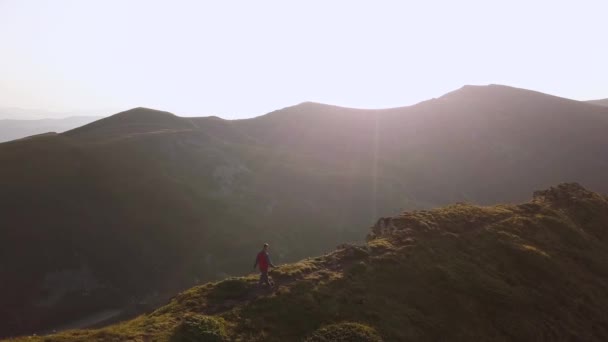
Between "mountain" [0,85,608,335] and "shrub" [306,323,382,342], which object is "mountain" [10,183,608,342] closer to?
"shrub" [306,323,382,342]

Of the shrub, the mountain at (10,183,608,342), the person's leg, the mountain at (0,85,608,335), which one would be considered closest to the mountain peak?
the mountain at (0,85,608,335)

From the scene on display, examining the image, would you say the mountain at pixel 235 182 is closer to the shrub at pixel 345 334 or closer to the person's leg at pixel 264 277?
the person's leg at pixel 264 277

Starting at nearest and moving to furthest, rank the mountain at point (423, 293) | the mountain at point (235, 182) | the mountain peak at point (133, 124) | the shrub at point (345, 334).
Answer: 1. the shrub at point (345, 334)
2. the mountain at point (423, 293)
3. the mountain at point (235, 182)
4. the mountain peak at point (133, 124)

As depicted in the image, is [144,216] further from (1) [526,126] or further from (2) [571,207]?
(1) [526,126]

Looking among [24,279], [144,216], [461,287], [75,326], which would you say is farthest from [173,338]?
[144,216]

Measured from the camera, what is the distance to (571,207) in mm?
34250

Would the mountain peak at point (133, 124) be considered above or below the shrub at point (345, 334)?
above

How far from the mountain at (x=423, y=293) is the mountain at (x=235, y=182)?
39390mm

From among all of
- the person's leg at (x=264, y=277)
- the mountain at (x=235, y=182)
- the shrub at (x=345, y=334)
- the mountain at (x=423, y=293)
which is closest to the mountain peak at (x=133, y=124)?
the mountain at (x=235, y=182)

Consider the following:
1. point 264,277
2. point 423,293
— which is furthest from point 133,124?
point 423,293

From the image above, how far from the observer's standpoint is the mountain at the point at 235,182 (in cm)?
5772

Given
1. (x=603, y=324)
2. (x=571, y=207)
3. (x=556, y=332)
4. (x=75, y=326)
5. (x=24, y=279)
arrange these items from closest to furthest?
(x=556, y=332), (x=603, y=324), (x=571, y=207), (x=75, y=326), (x=24, y=279)

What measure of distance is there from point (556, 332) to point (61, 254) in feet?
197

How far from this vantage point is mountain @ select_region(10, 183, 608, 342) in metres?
17.3
